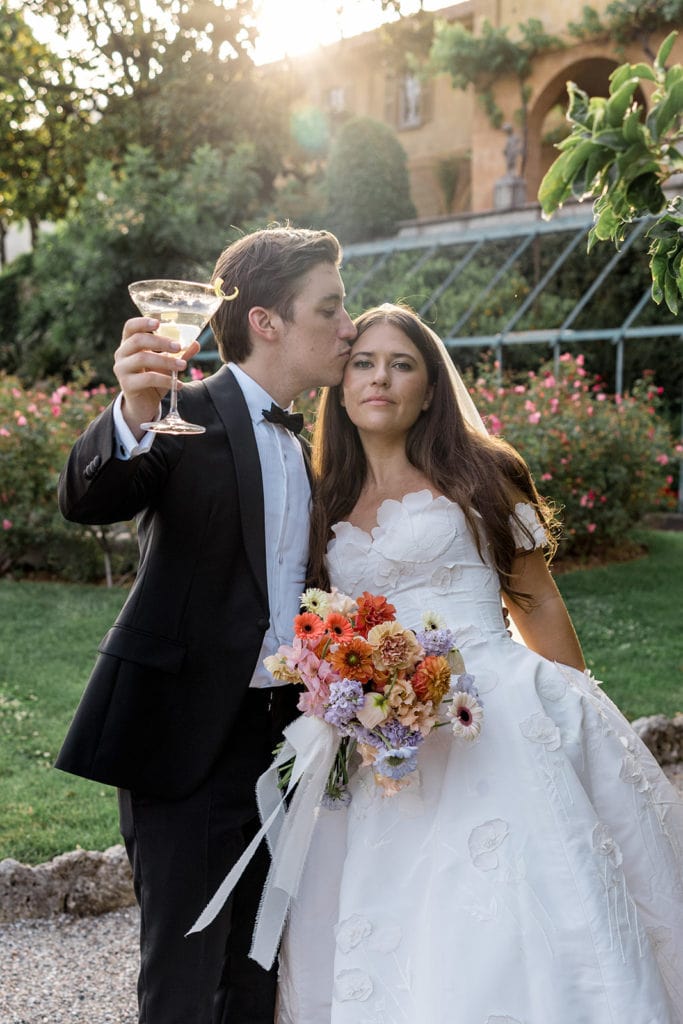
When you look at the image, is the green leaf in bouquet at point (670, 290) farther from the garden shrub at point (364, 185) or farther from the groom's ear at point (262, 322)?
the garden shrub at point (364, 185)

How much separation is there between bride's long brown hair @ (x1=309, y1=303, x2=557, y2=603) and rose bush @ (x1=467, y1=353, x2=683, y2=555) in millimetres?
6235

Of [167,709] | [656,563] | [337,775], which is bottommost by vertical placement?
[656,563]

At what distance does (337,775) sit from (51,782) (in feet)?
10.1

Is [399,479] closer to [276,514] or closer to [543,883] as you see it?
[276,514]

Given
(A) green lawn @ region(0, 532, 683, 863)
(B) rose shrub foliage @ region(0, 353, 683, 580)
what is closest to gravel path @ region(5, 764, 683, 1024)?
(A) green lawn @ region(0, 532, 683, 863)

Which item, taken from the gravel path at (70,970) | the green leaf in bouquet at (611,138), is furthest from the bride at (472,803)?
the green leaf in bouquet at (611,138)

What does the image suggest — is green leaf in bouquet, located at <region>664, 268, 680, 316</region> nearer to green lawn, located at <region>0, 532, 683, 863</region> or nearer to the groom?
the groom

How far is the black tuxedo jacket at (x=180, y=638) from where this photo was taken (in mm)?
2668

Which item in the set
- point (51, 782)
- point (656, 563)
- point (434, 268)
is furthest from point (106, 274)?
point (51, 782)

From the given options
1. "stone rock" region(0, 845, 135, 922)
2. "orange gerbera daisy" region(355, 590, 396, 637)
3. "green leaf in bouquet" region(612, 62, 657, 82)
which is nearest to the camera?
"green leaf in bouquet" region(612, 62, 657, 82)

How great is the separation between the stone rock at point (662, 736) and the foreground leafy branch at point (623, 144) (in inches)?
169

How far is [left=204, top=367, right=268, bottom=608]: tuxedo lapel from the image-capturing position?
2758 mm

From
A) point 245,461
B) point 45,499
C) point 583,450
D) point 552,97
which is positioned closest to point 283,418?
point 245,461

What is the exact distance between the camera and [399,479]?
331cm
